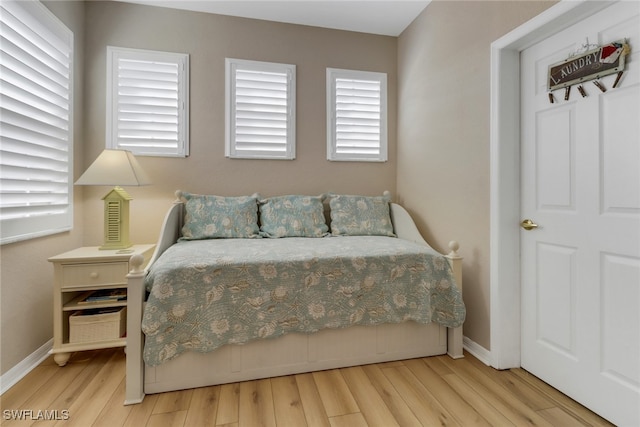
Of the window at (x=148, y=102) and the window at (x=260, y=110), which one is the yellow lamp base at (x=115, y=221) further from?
the window at (x=260, y=110)

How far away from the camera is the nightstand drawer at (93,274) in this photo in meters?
1.92

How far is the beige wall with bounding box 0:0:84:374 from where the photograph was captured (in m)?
1.73

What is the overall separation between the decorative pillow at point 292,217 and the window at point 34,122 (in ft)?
4.62

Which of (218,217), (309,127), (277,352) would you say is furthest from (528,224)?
(218,217)

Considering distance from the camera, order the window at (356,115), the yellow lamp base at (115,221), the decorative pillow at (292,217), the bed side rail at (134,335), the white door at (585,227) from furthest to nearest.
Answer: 1. the window at (356,115)
2. the decorative pillow at (292,217)
3. the yellow lamp base at (115,221)
4. the bed side rail at (134,335)
5. the white door at (585,227)

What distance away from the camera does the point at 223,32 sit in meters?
2.76

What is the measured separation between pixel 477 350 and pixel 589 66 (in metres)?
1.71

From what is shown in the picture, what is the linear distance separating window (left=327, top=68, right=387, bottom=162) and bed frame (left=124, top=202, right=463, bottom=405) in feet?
4.66

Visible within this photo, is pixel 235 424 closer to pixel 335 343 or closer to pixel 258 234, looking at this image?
pixel 335 343

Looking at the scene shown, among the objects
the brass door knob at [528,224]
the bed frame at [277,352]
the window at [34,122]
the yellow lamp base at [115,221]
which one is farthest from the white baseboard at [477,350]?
the window at [34,122]

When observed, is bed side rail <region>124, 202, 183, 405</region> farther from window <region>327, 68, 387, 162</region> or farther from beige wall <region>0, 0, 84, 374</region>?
window <region>327, 68, 387, 162</region>

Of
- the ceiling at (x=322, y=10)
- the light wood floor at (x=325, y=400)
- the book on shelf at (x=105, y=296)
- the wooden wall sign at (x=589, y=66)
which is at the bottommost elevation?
the light wood floor at (x=325, y=400)

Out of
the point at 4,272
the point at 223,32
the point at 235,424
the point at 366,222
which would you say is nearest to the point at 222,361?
the point at 235,424

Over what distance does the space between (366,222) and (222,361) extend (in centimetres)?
153
